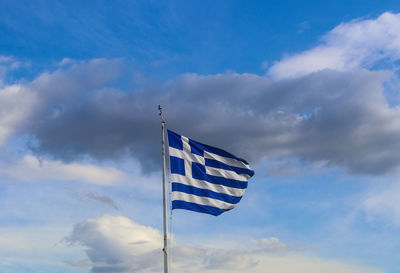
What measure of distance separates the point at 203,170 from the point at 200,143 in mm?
2503

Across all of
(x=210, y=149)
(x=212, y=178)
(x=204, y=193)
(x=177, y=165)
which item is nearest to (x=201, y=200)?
(x=204, y=193)

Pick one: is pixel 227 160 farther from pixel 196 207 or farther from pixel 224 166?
pixel 196 207

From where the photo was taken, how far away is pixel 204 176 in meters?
53.0

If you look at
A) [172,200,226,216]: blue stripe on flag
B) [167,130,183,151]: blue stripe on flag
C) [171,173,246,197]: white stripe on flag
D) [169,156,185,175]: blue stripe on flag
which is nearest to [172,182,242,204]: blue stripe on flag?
[171,173,246,197]: white stripe on flag

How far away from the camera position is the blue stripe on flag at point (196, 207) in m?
50.0

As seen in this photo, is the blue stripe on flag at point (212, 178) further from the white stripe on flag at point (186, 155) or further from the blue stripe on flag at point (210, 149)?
the blue stripe on flag at point (210, 149)

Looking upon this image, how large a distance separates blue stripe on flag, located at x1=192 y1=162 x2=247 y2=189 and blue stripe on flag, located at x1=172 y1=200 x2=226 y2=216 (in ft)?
8.25

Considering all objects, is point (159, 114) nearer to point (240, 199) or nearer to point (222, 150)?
point (222, 150)

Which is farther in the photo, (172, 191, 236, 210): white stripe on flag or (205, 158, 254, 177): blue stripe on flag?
(205, 158, 254, 177): blue stripe on flag

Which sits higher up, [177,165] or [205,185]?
[177,165]

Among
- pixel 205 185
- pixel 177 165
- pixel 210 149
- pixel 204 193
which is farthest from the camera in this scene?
pixel 210 149

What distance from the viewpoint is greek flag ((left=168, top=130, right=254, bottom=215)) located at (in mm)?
51062

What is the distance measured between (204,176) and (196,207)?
303 centimetres

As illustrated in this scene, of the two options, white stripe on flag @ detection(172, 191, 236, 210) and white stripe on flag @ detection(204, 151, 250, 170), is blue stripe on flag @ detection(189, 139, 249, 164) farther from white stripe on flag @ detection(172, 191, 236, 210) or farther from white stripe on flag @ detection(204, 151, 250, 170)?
white stripe on flag @ detection(172, 191, 236, 210)
